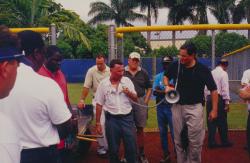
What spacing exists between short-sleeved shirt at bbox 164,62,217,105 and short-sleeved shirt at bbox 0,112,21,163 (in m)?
4.85

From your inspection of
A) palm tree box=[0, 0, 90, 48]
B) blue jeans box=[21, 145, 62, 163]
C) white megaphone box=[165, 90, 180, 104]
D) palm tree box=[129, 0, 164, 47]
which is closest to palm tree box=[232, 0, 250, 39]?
palm tree box=[129, 0, 164, 47]

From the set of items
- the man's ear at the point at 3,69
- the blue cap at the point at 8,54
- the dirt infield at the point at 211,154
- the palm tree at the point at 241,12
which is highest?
the palm tree at the point at 241,12

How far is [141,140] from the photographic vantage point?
26.2ft

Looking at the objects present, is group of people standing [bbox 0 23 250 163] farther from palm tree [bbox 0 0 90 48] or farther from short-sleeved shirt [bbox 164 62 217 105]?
palm tree [bbox 0 0 90 48]

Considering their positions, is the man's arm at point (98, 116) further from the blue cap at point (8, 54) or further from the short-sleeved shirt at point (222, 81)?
the blue cap at point (8, 54)

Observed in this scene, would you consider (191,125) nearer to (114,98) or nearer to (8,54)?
(114,98)

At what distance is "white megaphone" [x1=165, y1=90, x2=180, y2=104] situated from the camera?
6.36 metres

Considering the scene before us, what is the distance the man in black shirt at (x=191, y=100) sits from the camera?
6500mm

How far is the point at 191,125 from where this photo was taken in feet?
21.3

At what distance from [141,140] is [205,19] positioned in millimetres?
42845

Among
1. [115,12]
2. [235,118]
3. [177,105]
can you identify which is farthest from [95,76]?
[115,12]

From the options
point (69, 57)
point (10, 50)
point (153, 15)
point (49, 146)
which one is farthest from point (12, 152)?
point (153, 15)

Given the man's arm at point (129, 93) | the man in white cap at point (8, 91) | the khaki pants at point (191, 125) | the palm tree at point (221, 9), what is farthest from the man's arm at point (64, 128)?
Answer: the palm tree at point (221, 9)

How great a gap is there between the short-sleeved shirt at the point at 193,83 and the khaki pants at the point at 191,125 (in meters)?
0.09
